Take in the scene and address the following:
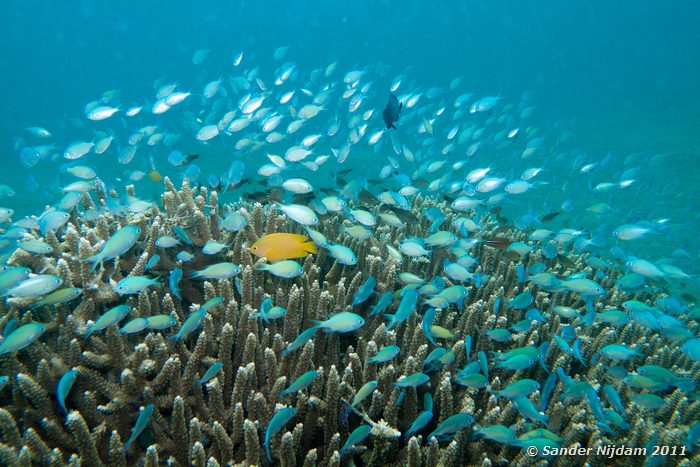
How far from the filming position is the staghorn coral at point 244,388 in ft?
8.07

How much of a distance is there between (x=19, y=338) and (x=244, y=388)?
1.59 meters

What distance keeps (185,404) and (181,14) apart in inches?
6039

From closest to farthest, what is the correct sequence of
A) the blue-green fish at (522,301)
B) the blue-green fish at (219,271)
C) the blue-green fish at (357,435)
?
the blue-green fish at (357,435) < the blue-green fish at (219,271) < the blue-green fish at (522,301)

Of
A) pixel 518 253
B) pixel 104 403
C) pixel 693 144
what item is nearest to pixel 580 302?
pixel 518 253

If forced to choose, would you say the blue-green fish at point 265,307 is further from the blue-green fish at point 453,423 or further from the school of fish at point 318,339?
the blue-green fish at point 453,423

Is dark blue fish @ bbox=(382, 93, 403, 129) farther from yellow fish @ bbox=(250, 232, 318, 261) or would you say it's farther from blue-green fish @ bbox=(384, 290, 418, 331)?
blue-green fish @ bbox=(384, 290, 418, 331)

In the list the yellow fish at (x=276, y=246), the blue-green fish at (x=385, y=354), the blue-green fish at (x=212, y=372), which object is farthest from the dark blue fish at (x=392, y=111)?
the blue-green fish at (x=212, y=372)

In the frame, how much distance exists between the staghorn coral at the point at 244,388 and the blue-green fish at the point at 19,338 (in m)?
0.20

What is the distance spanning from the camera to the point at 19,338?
2545 millimetres

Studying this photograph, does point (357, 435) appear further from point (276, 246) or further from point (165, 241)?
point (165, 241)

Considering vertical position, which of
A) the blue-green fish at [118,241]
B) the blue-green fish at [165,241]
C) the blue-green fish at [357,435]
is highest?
the blue-green fish at [165,241]

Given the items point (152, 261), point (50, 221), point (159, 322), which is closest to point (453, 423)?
point (159, 322)

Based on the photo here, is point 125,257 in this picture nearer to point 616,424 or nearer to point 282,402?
point 282,402

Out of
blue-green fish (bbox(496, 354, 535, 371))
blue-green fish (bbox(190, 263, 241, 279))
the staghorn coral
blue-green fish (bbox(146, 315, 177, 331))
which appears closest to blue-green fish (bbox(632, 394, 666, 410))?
the staghorn coral
